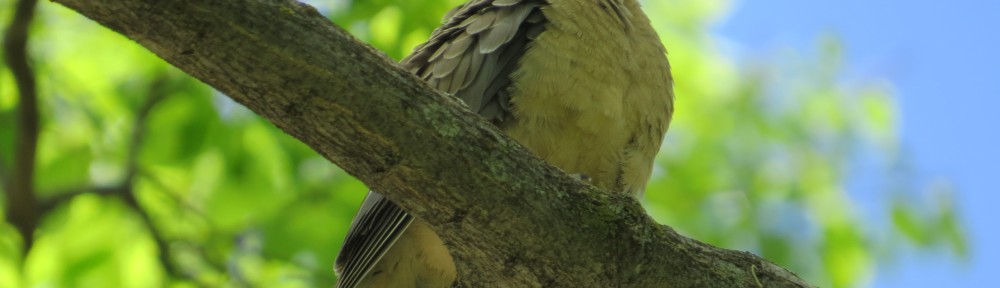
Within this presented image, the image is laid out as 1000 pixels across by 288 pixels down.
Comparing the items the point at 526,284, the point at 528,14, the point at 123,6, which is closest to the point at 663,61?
the point at 528,14

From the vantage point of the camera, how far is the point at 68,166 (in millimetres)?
5566

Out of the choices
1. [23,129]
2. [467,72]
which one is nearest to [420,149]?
[467,72]

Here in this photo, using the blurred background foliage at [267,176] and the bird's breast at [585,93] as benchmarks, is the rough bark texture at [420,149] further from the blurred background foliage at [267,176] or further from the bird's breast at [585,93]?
the blurred background foliage at [267,176]

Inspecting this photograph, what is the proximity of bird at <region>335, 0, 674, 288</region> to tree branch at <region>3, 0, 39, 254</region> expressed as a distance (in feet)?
5.82

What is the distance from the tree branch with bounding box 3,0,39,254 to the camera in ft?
15.6

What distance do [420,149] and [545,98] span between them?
3.57 ft

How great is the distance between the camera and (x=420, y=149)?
2768 mm

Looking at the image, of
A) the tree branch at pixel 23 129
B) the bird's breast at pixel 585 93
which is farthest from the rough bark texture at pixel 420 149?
the tree branch at pixel 23 129

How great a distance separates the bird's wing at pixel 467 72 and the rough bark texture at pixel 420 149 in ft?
1.91

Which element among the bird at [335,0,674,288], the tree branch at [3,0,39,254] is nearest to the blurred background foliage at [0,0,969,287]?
the tree branch at [3,0,39,254]

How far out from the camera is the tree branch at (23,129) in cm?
475

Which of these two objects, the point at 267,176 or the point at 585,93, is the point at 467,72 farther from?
the point at 267,176

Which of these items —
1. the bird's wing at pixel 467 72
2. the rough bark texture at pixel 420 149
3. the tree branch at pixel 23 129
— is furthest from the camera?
the tree branch at pixel 23 129

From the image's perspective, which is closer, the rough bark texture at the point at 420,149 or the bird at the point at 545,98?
the rough bark texture at the point at 420,149
